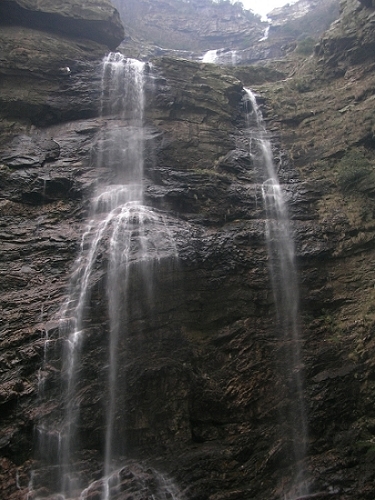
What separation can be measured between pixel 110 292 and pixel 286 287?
510 cm

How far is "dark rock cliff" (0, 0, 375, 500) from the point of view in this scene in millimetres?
9391

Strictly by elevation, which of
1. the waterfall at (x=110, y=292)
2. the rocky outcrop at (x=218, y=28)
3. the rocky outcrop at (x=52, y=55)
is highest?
the rocky outcrop at (x=218, y=28)

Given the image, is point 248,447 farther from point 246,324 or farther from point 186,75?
point 186,75

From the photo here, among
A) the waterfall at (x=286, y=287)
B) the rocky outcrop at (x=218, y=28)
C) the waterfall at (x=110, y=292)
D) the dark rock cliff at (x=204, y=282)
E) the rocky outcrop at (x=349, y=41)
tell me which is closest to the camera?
the waterfall at (x=110, y=292)

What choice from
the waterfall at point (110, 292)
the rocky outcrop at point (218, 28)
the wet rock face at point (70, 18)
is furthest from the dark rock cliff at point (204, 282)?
the rocky outcrop at point (218, 28)

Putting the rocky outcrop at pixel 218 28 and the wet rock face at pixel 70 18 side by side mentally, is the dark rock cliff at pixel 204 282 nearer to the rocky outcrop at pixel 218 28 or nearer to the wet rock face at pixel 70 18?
the wet rock face at pixel 70 18

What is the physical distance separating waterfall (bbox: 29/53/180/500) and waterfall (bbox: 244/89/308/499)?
10.1 feet

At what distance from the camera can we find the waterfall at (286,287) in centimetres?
987

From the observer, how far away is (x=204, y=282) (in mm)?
11742

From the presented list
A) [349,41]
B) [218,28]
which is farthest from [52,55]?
[218,28]

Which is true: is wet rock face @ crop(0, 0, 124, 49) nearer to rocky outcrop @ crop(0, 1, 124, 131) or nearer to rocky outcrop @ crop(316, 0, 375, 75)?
rocky outcrop @ crop(0, 1, 124, 131)

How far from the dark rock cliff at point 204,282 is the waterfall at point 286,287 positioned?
0.24m

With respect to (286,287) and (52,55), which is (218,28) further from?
(286,287)

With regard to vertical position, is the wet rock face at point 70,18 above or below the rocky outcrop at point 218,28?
below
